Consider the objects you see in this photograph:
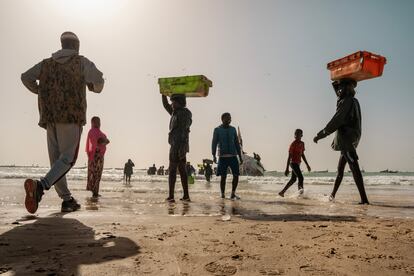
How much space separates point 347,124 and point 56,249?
5644 mm

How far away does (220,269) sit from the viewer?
181 cm

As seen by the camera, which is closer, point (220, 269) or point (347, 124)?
point (220, 269)

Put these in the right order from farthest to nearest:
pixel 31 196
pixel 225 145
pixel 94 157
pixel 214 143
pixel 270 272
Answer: pixel 214 143 < pixel 225 145 < pixel 94 157 < pixel 31 196 < pixel 270 272

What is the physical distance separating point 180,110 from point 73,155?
9.67 feet

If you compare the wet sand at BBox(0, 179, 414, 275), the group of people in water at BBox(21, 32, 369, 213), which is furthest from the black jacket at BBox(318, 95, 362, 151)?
the wet sand at BBox(0, 179, 414, 275)

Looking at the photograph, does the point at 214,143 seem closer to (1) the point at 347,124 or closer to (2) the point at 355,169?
(1) the point at 347,124

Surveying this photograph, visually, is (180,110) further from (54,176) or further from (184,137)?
(54,176)

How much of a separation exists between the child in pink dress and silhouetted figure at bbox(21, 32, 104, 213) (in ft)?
11.3

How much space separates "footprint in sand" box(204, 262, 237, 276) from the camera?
1754mm

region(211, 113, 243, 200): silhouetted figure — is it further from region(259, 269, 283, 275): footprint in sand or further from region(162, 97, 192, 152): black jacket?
region(259, 269, 283, 275): footprint in sand

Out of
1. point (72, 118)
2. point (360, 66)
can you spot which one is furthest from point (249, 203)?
point (72, 118)

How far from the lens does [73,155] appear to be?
4445 mm

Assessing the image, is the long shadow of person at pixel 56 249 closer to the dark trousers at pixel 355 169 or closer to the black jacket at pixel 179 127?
the black jacket at pixel 179 127

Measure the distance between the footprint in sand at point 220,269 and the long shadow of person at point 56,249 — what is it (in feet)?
1.56
